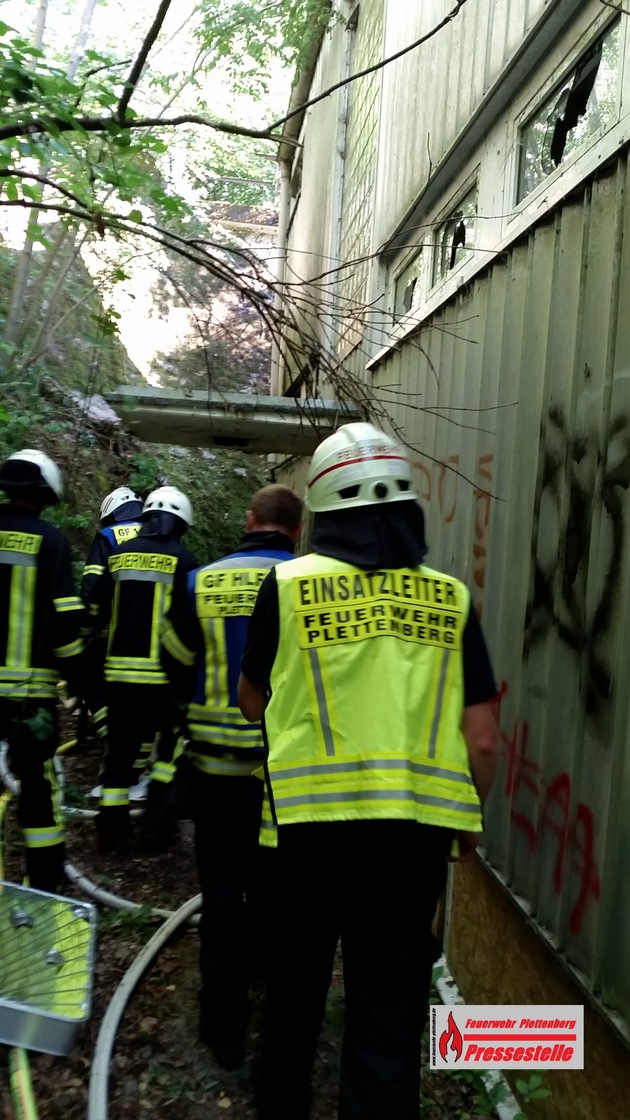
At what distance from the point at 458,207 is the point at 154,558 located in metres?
2.78

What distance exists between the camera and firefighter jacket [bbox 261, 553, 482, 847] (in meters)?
1.86

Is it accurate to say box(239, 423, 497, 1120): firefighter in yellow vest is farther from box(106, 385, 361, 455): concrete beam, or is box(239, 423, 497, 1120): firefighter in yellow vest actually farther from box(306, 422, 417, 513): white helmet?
box(106, 385, 361, 455): concrete beam

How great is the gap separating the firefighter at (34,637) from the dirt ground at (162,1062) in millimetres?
563

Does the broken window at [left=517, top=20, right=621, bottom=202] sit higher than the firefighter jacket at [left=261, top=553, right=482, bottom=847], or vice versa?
the broken window at [left=517, top=20, right=621, bottom=202]

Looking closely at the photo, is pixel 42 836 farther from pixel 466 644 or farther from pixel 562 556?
pixel 562 556

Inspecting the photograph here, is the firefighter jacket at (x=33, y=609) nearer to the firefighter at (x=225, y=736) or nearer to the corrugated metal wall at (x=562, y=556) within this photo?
the firefighter at (x=225, y=736)

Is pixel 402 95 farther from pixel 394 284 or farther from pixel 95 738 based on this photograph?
pixel 95 738

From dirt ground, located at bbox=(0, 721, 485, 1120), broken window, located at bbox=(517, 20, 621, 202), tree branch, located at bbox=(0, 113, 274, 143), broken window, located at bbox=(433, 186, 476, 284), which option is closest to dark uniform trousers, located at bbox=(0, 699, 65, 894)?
dirt ground, located at bbox=(0, 721, 485, 1120)

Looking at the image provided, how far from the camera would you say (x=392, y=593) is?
1937mm

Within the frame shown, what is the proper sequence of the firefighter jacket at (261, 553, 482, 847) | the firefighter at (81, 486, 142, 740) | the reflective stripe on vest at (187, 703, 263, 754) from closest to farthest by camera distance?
the firefighter jacket at (261, 553, 482, 847)
the reflective stripe on vest at (187, 703, 263, 754)
the firefighter at (81, 486, 142, 740)

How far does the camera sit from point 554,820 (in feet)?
7.85

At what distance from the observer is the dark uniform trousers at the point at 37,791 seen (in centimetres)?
342

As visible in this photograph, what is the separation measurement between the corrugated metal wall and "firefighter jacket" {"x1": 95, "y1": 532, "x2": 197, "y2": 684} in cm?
199

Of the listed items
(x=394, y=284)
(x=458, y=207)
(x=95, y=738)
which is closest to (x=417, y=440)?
(x=458, y=207)
